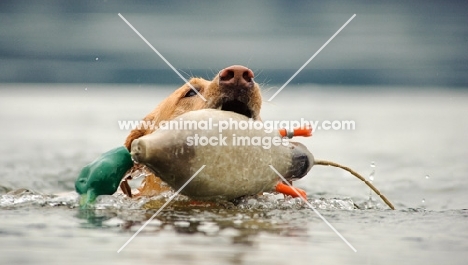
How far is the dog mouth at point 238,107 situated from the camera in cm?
557

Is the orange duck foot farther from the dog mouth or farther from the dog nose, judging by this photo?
the dog nose

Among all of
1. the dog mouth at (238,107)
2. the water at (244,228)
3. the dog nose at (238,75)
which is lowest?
the water at (244,228)

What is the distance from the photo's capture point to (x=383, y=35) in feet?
205

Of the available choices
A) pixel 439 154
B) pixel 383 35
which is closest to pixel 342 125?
pixel 439 154

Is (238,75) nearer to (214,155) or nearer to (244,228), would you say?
(214,155)

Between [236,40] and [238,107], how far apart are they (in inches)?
2045

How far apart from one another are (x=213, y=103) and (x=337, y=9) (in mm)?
75805

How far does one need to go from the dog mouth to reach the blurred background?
43840 mm

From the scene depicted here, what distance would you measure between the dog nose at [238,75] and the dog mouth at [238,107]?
0.14 metres

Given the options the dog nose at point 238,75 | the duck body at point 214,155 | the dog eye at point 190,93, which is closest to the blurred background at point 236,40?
the dog eye at point 190,93

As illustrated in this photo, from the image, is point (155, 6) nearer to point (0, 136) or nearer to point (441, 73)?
point (441, 73)

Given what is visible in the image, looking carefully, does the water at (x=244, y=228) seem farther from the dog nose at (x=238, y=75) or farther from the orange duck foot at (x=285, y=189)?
the dog nose at (x=238, y=75)

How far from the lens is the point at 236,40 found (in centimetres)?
5722

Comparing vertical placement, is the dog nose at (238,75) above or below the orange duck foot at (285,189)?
above
